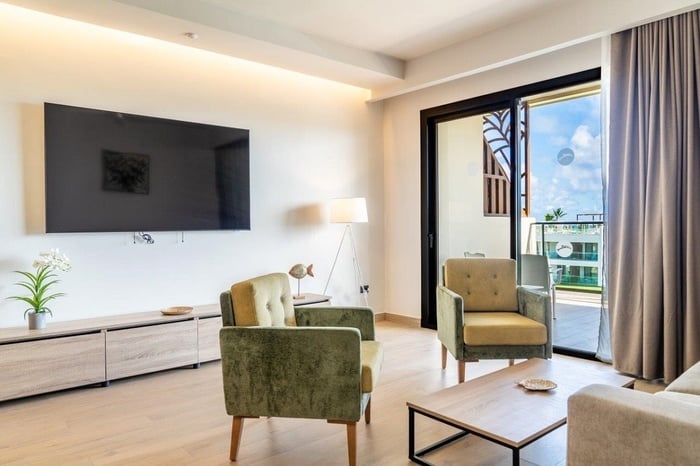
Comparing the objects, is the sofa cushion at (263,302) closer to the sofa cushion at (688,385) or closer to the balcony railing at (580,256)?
the sofa cushion at (688,385)

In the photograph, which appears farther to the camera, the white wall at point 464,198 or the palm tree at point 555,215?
the white wall at point 464,198

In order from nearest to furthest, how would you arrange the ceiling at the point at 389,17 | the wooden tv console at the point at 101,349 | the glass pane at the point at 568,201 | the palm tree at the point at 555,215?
1. the wooden tv console at the point at 101,349
2. the ceiling at the point at 389,17
3. the glass pane at the point at 568,201
4. the palm tree at the point at 555,215

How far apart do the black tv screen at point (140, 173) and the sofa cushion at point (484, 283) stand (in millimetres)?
2013

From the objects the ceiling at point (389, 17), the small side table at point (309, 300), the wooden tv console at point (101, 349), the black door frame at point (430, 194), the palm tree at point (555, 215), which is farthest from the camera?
the black door frame at point (430, 194)

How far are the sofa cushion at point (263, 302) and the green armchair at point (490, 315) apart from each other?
116 cm

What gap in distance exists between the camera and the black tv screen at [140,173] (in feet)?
11.4

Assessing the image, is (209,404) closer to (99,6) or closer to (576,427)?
(576,427)

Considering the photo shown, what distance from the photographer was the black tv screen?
137 inches

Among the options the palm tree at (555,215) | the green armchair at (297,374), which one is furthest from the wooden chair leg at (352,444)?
the palm tree at (555,215)

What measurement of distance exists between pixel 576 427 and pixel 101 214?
3500 mm

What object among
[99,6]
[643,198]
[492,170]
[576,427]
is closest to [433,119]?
[492,170]

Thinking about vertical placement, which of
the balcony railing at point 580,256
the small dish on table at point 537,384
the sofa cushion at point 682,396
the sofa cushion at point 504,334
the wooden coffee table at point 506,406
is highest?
the balcony railing at point 580,256

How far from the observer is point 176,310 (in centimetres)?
375

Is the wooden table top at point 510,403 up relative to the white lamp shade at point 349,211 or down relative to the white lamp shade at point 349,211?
down
